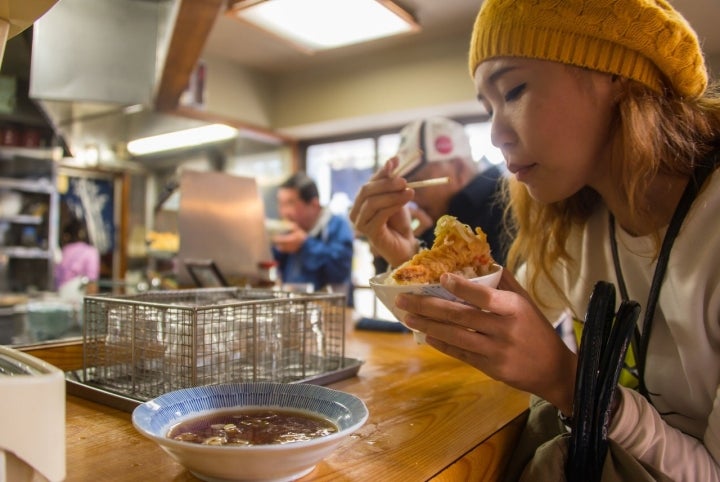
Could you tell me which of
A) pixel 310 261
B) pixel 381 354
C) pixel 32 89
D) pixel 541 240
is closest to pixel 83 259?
pixel 310 261

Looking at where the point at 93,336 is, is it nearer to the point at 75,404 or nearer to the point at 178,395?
the point at 75,404

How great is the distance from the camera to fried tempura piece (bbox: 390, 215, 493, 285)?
0.85 meters

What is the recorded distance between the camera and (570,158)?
1.02 meters

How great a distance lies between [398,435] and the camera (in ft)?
2.79

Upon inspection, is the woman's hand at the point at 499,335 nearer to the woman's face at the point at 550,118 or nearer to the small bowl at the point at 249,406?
the small bowl at the point at 249,406

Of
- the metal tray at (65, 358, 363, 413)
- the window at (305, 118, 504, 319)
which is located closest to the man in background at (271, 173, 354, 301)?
the window at (305, 118, 504, 319)

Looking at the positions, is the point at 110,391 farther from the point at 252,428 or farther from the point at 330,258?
the point at 330,258

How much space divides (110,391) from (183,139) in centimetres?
373

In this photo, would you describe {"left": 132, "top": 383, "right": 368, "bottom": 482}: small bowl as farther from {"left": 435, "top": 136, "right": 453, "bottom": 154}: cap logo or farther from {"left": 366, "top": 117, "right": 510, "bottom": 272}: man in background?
{"left": 435, "top": 136, "right": 453, "bottom": 154}: cap logo

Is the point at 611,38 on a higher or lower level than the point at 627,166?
higher

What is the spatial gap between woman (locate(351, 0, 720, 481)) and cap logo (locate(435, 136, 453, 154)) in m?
1.12

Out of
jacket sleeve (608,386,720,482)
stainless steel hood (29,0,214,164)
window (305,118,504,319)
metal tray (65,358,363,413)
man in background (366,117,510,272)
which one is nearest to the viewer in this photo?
jacket sleeve (608,386,720,482)

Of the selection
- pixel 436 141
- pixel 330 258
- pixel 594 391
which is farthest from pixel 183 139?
pixel 594 391

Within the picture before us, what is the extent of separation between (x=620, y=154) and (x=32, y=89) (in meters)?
1.86
